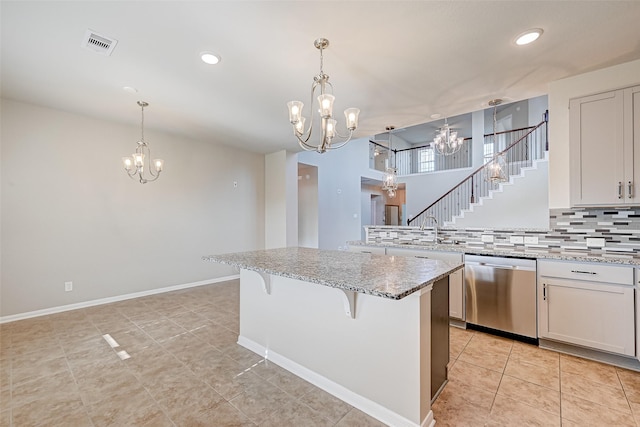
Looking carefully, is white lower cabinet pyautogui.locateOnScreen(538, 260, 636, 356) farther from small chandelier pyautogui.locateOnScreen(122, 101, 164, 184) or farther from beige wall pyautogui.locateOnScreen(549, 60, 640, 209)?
small chandelier pyautogui.locateOnScreen(122, 101, 164, 184)

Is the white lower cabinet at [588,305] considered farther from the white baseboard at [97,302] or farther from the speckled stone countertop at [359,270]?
the white baseboard at [97,302]

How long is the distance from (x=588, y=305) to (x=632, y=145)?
4.75ft

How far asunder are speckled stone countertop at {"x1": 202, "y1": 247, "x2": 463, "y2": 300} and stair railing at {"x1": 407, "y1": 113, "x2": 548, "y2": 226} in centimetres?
457

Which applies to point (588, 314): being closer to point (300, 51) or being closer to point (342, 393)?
point (342, 393)

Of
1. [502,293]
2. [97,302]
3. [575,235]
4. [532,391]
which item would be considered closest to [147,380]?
[97,302]

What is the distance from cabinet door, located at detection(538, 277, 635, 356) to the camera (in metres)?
2.30

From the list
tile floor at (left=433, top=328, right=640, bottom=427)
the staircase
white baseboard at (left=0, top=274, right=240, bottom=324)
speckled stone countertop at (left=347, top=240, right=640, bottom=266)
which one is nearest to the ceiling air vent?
white baseboard at (left=0, top=274, right=240, bottom=324)

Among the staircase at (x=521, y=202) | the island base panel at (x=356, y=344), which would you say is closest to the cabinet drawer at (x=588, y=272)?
the island base panel at (x=356, y=344)

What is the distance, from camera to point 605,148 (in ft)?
8.38

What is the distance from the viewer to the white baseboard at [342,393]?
169 centimetres

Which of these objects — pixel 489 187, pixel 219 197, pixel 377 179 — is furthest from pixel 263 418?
pixel 377 179

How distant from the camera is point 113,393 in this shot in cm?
203

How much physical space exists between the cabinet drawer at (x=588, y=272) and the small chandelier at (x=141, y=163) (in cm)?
468

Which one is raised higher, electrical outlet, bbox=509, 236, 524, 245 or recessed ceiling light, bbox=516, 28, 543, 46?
recessed ceiling light, bbox=516, 28, 543, 46
